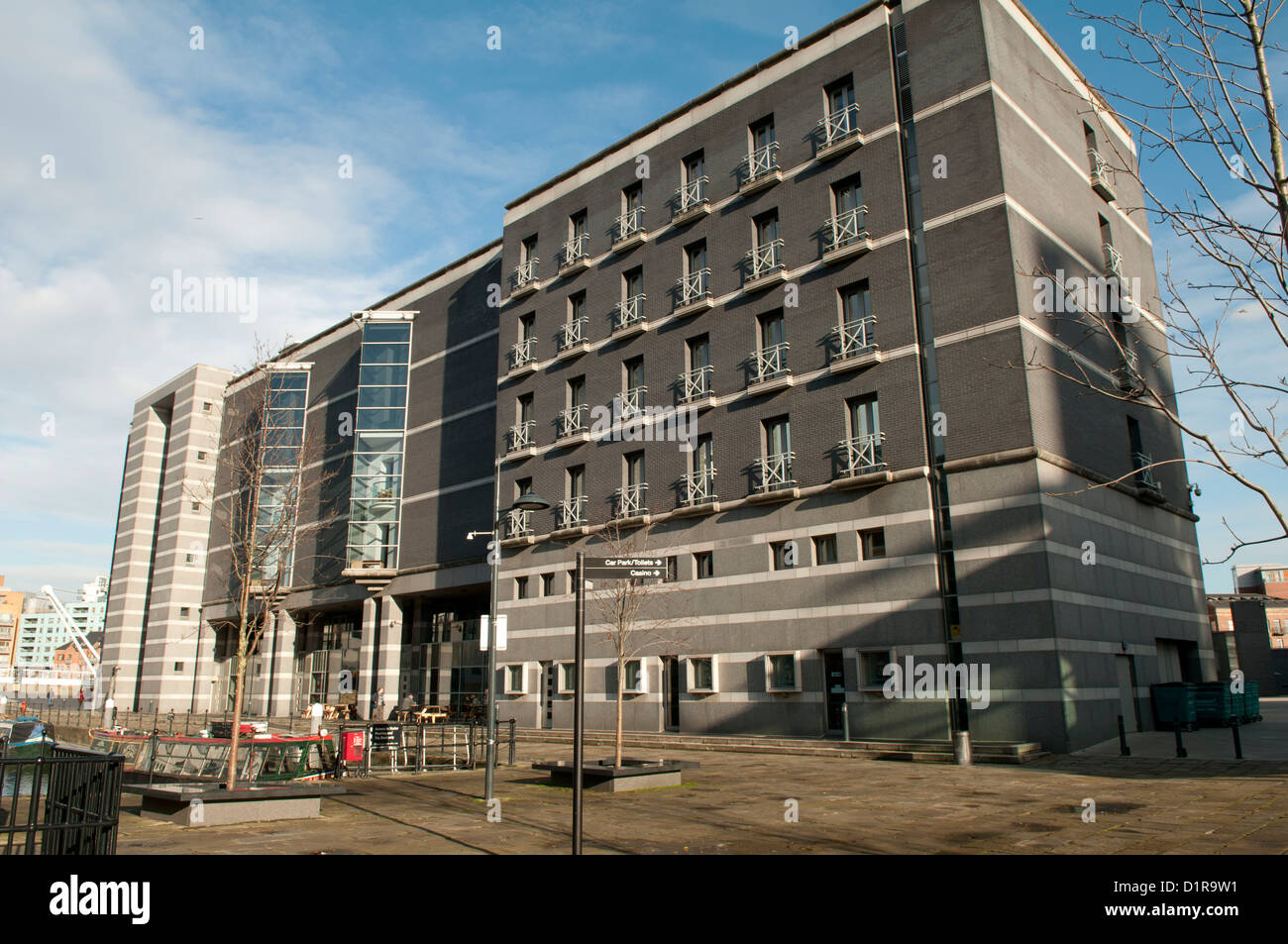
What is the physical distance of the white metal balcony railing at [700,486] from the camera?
1210 inches

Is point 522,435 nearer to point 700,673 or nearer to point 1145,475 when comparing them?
point 700,673

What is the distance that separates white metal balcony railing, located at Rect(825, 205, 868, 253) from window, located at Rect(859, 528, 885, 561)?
9.36 metres

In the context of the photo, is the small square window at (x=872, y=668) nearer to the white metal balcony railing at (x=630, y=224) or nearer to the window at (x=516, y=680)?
the window at (x=516, y=680)

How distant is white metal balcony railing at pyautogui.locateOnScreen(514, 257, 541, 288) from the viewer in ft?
131

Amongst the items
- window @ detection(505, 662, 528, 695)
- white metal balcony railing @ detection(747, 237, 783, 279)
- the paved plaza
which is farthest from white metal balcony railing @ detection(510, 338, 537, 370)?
the paved plaza

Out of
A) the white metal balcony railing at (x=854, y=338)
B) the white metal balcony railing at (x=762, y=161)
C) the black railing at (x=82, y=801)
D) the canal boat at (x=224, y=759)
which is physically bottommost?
the canal boat at (x=224, y=759)

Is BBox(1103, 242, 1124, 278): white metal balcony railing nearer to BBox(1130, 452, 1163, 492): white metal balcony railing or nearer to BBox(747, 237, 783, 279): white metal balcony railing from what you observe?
BBox(1130, 452, 1163, 492): white metal balcony railing

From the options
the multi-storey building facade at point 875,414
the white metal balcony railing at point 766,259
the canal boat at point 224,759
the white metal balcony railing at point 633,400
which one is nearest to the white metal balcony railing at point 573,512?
the multi-storey building facade at point 875,414

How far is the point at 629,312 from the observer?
35.2 metres

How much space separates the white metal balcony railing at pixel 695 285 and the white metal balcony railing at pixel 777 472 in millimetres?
7305

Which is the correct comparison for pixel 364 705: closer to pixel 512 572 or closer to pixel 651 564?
pixel 512 572

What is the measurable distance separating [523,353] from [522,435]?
393 cm
